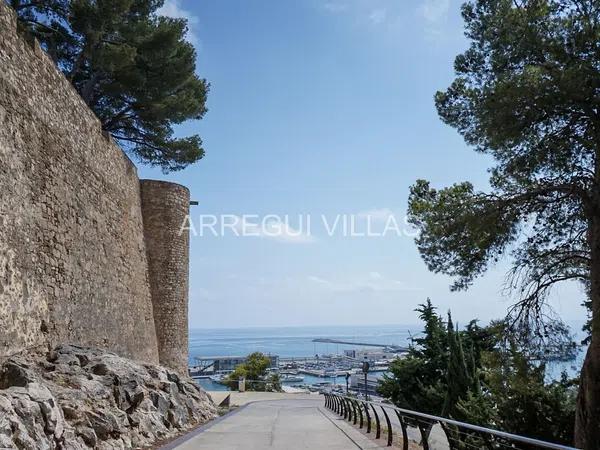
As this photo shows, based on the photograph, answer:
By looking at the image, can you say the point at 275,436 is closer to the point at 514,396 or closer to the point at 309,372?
the point at 514,396

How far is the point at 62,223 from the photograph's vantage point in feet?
37.8

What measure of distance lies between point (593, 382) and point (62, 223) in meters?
10.4

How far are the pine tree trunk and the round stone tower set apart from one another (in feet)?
47.8

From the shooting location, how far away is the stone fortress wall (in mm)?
9188

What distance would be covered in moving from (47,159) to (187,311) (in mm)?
11728

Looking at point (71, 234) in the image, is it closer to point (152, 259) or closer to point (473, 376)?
point (152, 259)

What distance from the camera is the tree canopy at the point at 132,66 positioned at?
17.7m

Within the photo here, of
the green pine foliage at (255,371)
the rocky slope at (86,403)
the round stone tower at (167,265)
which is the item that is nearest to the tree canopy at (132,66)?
the round stone tower at (167,265)

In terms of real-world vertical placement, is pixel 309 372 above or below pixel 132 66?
below

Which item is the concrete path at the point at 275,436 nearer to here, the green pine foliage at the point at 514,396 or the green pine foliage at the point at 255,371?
the green pine foliage at the point at 514,396

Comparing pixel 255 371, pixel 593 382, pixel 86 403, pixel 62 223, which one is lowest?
pixel 255 371

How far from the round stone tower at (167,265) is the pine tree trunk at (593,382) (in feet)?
47.8

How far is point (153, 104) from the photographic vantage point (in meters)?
21.1

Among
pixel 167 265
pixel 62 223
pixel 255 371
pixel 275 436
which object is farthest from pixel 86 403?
pixel 255 371
